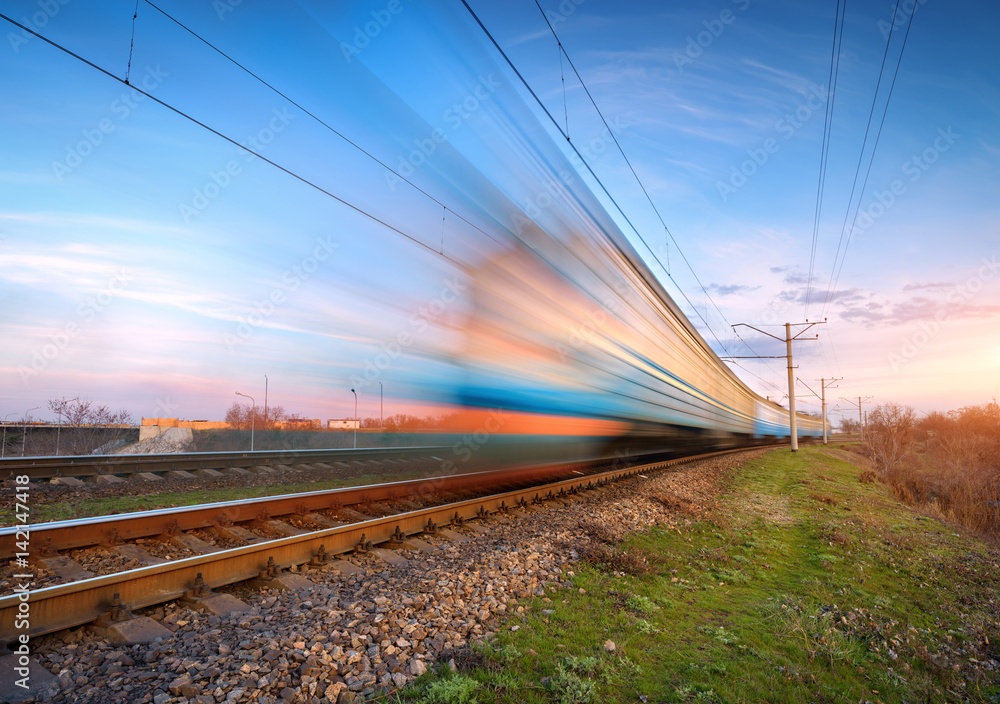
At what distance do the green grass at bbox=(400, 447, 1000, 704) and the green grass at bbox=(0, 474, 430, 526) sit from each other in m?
5.68

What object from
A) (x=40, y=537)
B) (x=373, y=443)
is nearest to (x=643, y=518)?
(x=40, y=537)

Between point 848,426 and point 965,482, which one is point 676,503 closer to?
point 965,482

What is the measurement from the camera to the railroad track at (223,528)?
350 centimetres

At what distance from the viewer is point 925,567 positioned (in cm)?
672

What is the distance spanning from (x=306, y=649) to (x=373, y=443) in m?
13.2

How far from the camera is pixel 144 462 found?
33.9ft

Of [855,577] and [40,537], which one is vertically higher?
[40,537]

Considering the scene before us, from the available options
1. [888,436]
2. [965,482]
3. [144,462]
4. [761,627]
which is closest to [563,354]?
[761,627]

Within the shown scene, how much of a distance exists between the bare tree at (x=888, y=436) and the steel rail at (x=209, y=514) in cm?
2180

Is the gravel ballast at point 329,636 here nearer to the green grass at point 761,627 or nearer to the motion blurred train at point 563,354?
the green grass at point 761,627

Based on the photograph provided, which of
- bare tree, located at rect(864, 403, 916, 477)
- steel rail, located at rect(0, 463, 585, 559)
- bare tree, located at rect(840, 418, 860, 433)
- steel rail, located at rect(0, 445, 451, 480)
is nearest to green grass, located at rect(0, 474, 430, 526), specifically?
steel rail, located at rect(0, 463, 585, 559)

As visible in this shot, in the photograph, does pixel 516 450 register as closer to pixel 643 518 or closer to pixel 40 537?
pixel 643 518

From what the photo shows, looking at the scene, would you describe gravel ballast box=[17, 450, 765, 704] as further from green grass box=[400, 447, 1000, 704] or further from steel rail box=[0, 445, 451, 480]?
steel rail box=[0, 445, 451, 480]

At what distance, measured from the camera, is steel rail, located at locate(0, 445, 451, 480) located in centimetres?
899
